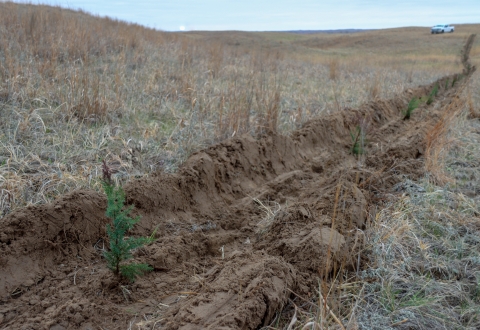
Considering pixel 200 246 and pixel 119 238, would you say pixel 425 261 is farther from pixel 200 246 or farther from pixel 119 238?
pixel 119 238

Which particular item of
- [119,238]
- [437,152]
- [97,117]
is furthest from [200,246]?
[437,152]

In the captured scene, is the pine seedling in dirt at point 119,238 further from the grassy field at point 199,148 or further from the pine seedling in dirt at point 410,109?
the pine seedling in dirt at point 410,109

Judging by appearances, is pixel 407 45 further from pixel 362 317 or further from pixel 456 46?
pixel 362 317

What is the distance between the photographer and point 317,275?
2568 mm

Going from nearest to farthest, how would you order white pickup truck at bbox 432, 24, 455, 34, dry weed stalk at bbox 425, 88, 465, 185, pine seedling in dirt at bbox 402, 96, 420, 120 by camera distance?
dry weed stalk at bbox 425, 88, 465, 185, pine seedling in dirt at bbox 402, 96, 420, 120, white pickup truck at bbox 432, 24, 455, 34

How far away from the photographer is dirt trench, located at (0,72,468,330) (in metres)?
2.25

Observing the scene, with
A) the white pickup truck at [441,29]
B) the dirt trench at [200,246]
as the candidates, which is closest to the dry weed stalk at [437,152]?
the dirt trench at [200,246]

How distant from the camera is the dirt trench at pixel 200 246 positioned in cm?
225

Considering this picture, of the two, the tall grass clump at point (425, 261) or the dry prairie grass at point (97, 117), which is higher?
the dry prairie grass at point (97, 117)

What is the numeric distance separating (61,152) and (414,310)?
3.27m

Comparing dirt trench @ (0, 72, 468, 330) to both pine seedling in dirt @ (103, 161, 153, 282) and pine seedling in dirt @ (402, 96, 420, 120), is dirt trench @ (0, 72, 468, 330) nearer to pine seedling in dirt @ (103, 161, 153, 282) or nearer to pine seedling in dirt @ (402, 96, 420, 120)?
pine seedling in dirt @ (103, 161, 153, 282)

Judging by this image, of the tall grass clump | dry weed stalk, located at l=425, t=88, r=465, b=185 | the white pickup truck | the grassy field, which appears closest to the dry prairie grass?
the grassy field

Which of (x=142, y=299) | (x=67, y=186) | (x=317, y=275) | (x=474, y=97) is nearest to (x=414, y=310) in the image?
(x=317, y=275)

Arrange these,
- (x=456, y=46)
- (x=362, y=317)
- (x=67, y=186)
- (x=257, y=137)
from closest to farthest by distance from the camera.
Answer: (x=362, y=317)
(x=67, y=186)
(x=257, y=137)
(x=456, y=46)
